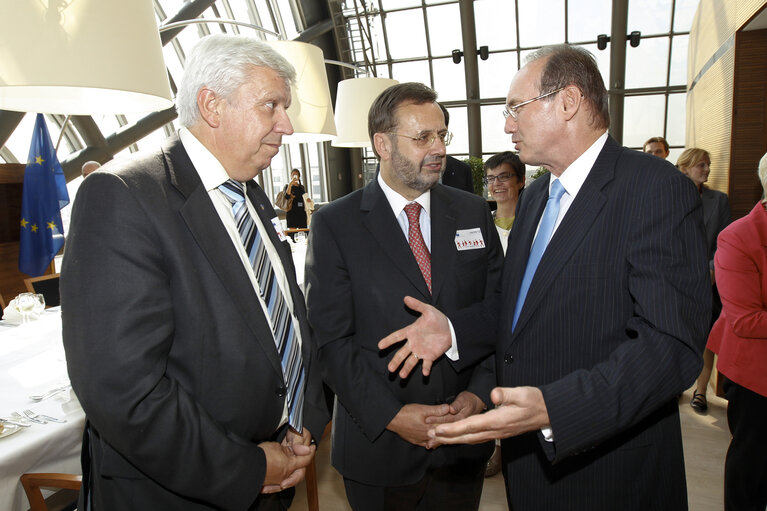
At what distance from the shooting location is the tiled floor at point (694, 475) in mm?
2863

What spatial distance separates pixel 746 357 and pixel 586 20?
1350 cm

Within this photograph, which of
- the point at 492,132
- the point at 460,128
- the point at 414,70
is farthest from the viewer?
the point at 460,128

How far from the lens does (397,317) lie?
1.80 m

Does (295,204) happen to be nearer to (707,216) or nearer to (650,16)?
(707,216)

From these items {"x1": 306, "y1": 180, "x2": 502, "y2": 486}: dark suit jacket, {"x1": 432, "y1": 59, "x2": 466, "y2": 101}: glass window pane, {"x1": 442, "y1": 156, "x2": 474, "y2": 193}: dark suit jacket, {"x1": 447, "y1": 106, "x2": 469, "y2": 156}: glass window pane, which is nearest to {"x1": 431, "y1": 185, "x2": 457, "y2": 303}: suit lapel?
{"x1": 306, "y1": 180, "x2": 502, "y2": 486}: dark suit jacket

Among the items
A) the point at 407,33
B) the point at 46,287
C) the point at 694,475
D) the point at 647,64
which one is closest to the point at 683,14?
the point at 647,64

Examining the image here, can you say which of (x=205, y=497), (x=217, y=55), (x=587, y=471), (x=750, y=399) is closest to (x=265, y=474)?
(x=205, y=497)

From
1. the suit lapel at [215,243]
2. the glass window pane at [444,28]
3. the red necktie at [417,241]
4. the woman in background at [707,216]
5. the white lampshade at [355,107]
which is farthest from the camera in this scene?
the glass window pane at [444,28]

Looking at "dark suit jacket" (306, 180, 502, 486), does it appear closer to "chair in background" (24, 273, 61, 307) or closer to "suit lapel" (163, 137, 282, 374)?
"suit lapel" (163, 137, 282, 374)

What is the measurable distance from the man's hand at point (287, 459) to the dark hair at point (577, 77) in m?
1.29

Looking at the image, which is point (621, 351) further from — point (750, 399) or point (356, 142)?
point (356, 142)

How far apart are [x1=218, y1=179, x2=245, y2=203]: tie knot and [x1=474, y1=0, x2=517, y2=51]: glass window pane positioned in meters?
14.4

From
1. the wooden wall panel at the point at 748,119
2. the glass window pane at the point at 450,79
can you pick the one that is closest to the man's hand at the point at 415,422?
the wooden wall panel at the point at 748,119

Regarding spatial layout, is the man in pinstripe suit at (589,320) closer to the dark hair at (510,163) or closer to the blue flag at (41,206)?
the dark hair at (510,163)
